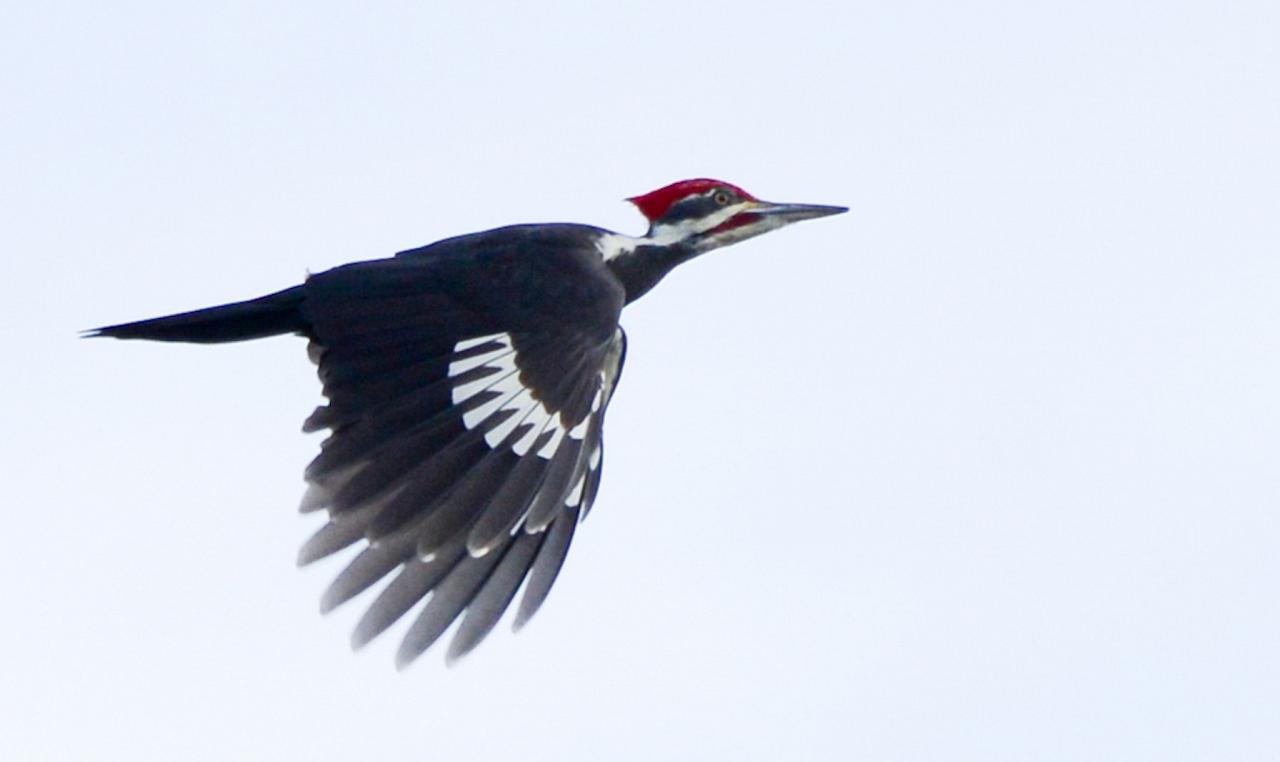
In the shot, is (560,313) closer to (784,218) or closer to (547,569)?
(547,569)

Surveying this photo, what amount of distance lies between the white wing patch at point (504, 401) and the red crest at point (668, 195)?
1.50m

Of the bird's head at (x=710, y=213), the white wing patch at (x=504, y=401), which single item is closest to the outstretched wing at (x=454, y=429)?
the white wing patch at (x=504, y=401)

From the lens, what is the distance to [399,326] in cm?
653

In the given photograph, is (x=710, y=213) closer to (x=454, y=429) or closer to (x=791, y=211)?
(x=791, y=211)

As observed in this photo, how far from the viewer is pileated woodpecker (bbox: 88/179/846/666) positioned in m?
6.02

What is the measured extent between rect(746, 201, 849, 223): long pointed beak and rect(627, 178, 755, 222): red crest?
0.43ft

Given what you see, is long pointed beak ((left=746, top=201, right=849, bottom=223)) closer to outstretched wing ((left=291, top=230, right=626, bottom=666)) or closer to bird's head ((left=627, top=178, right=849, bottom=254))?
bird's head ((left=627, top=178, right=849, bottom=254))

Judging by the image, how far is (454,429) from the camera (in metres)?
6.28

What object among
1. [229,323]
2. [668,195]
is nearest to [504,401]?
[229,323]

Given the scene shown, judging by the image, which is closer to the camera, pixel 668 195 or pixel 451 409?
pixel 451 409

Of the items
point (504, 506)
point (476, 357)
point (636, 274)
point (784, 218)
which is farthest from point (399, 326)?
point (784, 218)

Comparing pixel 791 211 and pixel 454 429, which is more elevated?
pixel 791 211

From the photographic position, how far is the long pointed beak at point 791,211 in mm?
7953

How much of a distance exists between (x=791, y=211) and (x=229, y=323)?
6.67 ft
